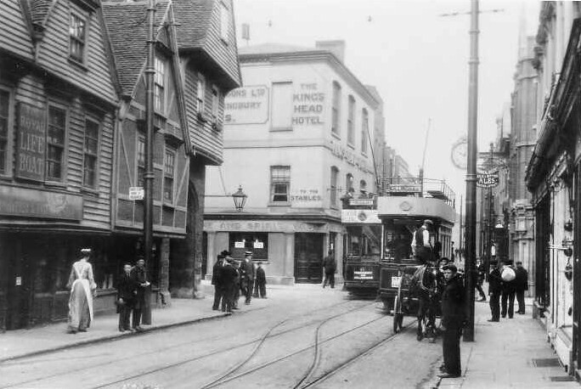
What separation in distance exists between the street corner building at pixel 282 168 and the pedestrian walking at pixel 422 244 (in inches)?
775

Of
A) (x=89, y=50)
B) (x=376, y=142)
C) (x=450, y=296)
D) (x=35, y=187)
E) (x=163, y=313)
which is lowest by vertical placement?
(x=163, y=313)

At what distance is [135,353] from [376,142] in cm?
4214

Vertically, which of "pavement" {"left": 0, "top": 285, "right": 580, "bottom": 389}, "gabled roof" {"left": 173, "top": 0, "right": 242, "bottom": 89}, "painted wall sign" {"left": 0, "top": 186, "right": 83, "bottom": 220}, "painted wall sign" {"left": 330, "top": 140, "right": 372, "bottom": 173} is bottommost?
"pavement" {"left": 0, "top": 285, "right": 580, "bottom": 389}

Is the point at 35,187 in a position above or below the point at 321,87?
below

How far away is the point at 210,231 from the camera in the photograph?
127ft

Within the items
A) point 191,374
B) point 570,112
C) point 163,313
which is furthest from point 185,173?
point 570,112

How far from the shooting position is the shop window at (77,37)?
55.9ft

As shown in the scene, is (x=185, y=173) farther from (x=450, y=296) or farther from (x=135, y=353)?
(x=450, y=296)

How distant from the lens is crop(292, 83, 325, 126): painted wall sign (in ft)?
127

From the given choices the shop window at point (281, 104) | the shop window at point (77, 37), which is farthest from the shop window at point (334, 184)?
the shop window at point (77, 37)

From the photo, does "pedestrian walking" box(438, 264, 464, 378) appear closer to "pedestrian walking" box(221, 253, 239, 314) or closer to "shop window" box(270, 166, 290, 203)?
"pedestrian walking" box(221, 253, 239, 314)

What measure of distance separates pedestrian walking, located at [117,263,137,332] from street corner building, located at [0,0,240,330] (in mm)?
581

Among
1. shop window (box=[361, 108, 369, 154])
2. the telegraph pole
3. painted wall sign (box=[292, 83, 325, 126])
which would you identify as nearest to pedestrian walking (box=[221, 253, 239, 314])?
the telegraph pole

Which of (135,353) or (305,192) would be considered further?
(305,192)
